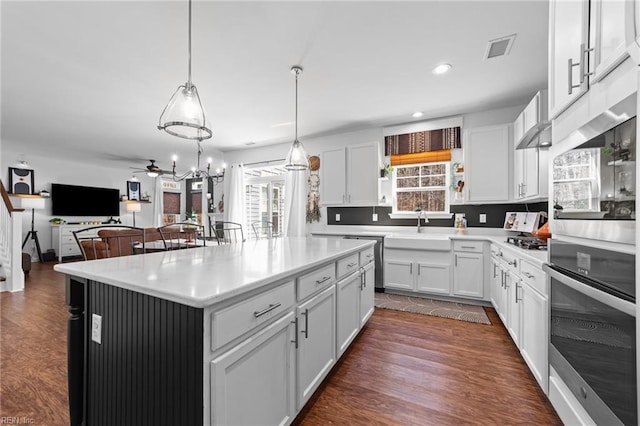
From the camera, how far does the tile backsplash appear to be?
3631 millimetres

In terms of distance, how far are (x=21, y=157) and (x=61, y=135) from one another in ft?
9.50

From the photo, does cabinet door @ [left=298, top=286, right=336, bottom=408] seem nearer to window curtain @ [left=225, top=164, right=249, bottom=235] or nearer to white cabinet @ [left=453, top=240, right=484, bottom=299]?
white cabinet @ [left=453, top=240, right=484, bottom=299]

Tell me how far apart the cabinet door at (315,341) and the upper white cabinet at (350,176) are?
2.68 m

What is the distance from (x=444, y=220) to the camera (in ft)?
13.5

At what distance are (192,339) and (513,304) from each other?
8.04 ft

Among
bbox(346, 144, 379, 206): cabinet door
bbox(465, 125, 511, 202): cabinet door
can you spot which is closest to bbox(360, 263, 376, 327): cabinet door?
bbox(346, 144, 379, 206): cabinet door

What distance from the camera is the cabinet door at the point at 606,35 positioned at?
2.85ft

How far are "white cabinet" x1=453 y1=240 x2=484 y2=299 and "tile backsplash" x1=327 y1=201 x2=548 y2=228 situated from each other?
A: 0.69 meters

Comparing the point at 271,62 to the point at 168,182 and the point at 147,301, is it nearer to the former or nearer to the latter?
the point at 147,301

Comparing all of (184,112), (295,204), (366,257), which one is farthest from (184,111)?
(295,204)

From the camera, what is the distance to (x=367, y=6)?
1.93 metres

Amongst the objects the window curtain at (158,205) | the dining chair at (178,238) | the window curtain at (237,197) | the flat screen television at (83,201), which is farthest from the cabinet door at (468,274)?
the flat screen television at (83,201)

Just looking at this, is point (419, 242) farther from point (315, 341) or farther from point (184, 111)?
point (184, 111)

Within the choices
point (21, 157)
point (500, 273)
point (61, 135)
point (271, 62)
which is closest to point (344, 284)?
point (500, 273)
